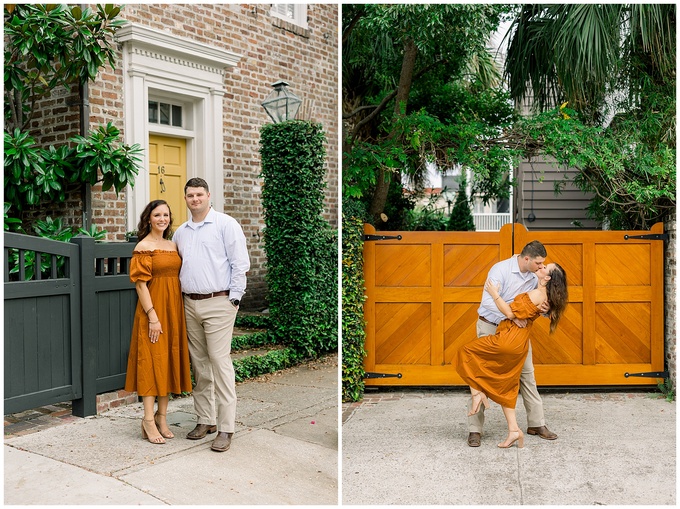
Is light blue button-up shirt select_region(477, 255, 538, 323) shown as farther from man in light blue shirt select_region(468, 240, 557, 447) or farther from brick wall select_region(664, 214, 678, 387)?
brick wall select_region(664, 214, 678, 387)

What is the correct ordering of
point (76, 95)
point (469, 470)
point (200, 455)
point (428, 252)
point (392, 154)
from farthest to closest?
1. point (76, 95)
2. point (428, 252)
3. point (392, 154)
4. point (469, 470)
5. point (200, 455)

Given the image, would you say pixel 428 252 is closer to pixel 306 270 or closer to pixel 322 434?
pixel 306 270

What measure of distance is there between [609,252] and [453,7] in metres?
2.76

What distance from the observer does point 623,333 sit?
645 centimetres

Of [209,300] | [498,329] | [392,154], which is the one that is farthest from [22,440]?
[392,154]

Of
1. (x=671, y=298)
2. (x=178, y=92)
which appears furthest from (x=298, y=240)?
(x=671, y=298)

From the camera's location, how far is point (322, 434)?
466 centimetres

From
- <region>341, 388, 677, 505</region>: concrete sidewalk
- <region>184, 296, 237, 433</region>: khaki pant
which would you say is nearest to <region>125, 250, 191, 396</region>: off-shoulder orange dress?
<region>184, 296, 237, 433</region>: khaki pant

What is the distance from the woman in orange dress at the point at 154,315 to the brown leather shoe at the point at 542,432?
8.80ft

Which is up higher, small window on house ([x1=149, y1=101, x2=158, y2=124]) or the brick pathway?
small window on house ([x1=149, y1=101, x2=158, y2=124])

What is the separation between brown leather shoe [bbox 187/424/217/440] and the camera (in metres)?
4.43

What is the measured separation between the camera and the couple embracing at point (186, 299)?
4.28 metres

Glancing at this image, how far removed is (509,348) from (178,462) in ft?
7.72

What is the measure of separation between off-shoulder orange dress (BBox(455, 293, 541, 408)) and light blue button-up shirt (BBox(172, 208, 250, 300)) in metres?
1.80
